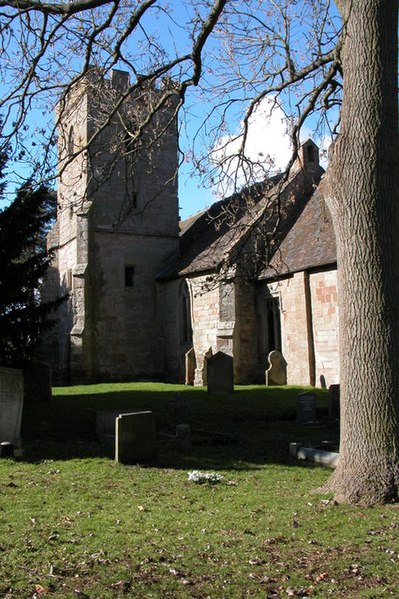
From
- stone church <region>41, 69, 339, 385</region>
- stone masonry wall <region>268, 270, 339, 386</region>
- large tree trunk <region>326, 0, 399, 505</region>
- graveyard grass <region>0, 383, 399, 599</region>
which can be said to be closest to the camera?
graveyard grass <region>0, 383, 399, 599</region>

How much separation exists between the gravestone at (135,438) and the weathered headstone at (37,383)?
7220mm

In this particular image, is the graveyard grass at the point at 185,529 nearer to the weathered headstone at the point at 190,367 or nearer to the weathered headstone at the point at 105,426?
the weathered headstone at the point at 105,426

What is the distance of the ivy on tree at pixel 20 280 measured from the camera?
13.4 m

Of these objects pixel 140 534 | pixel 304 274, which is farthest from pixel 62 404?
pixel 140 534

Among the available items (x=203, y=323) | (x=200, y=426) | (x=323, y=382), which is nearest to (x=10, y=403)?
(x=200, y=426)

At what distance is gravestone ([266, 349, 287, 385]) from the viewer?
824 inches

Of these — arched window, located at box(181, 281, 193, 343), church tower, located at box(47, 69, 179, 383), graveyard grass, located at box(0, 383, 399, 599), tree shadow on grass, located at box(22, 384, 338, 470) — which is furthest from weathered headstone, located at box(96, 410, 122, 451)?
arched window, located at box(181, 281, 193, 343)

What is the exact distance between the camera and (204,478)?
7.64 meters

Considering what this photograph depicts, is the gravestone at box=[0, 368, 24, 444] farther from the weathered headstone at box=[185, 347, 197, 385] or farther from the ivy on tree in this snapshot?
the weathered headstone at box=[185, 347, 197, 385]

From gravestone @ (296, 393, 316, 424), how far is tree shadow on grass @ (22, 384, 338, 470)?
0.27 meters

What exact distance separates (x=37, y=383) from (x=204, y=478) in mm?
9026

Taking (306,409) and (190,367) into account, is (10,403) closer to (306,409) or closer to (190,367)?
(306,409)

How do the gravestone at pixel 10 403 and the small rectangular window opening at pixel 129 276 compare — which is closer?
the gravestone at pixel 10 403

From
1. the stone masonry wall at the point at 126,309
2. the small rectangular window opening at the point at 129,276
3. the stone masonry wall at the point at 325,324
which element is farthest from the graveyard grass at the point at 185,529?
the small rectangular window opening at the point at 129,276
